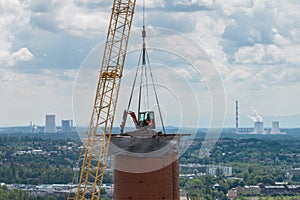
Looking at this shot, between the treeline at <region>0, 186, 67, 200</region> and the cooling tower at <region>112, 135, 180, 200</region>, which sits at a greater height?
the cooling tower at <region>112, 135, 180, 200</region>

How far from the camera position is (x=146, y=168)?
23297 mm

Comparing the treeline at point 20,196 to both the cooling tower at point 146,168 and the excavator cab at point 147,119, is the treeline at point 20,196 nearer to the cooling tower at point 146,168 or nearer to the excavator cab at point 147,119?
the excavator cab at point 147,119

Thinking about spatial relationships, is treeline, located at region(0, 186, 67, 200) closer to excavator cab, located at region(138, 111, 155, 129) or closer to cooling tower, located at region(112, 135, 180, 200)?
excavator cab, located at region(138, 111, 155, 129)

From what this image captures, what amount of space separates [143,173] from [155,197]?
2.08 ft

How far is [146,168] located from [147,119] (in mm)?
1491

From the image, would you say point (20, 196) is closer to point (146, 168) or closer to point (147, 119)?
point (147, 119)

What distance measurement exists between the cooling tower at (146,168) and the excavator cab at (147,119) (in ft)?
1.66

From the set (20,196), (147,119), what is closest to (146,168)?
(147,119)

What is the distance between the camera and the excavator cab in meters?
24.2

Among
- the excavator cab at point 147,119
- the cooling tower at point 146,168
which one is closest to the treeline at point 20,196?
the excavator cab at point 147,119

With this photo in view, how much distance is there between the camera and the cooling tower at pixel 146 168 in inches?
914

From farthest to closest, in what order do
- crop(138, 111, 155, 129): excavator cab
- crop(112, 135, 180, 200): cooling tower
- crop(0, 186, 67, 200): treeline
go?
crop(0, 186, 67, 200): treeline → crop(138, 111, 155, 129): excavator cab → crop(112, 135, 180, 200): cooling tower

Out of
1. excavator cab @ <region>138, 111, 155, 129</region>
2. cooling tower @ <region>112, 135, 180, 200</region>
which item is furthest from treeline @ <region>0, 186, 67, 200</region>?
cooling tower @ <region>112, 135, 180, 200</region>

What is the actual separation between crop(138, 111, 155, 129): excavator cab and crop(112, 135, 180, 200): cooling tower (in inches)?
19.9
